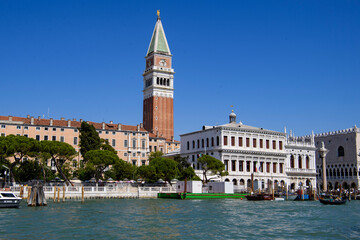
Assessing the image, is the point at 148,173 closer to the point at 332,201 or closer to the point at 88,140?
the point at 88,140

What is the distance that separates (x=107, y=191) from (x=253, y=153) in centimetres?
2244

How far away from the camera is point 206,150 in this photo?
2384 inches

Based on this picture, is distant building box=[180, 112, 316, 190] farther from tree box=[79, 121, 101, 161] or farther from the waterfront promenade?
tree box=[79, 121, 101, 161]

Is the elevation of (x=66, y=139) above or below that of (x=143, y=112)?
below

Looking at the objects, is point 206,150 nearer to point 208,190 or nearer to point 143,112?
point 208,190

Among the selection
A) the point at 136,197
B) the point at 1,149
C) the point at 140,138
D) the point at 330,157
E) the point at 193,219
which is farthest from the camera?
the point at 330,157

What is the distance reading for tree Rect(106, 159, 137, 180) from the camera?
52438 millimetres

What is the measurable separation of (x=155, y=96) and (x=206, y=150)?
94.0 feet

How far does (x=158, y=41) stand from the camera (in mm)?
90938

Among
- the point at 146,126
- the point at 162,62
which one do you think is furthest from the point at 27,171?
the point at 162,62

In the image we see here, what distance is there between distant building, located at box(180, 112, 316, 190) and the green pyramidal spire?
29.9m

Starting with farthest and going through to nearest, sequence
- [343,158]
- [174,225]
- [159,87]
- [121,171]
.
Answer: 1. [159,87]
2. [343,158]
3. [121,171]
4. [174,225]

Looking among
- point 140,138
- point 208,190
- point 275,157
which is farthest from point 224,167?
point 140,138

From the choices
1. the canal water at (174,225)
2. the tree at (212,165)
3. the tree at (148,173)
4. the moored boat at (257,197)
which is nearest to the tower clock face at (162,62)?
the tree at (212,165)
